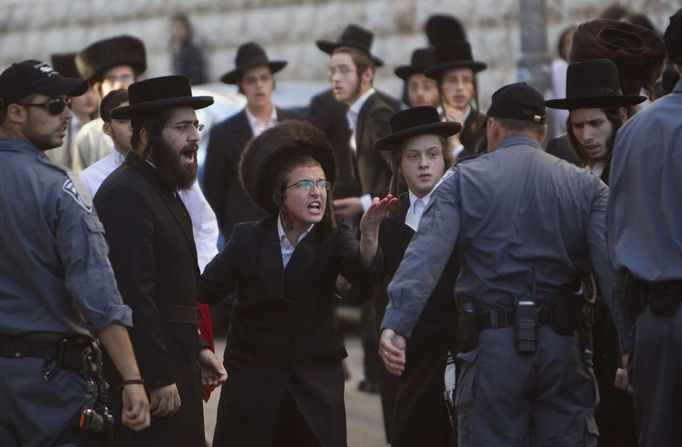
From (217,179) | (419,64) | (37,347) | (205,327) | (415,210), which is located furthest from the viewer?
(419,64)

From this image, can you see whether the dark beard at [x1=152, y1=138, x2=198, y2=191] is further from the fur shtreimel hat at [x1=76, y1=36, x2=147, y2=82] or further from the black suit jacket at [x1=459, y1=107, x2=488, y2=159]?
the fur shtreimel hat at [x1=76, y1=36, x2=147, y2=82]

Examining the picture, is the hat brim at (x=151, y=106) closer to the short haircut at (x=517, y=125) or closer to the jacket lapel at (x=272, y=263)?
the jacket lapel at (x=272, y=263)

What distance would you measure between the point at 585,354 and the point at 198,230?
7.94 feet

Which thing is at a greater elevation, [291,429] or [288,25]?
[288,25]

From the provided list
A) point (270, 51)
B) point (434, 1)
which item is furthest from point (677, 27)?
point (270, 51)

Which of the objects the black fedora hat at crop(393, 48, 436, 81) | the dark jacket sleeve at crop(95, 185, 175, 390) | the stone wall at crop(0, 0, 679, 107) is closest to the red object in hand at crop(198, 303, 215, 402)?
the dark jacket sleeve at crop(95, 185, 175, 390)

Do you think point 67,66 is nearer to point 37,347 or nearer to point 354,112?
point 354,112

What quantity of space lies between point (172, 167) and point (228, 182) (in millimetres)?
4387

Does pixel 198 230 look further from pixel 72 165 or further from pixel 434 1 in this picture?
pixel 434 1

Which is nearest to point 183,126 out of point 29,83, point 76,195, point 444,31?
point 29,83

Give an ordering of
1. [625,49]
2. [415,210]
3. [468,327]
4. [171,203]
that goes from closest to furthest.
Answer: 1. [468,327]
2. [171,203]
3. [415,210]
4. [625,49]

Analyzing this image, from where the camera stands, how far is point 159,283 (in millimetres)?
7469

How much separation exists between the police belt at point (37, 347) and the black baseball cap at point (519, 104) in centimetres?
201

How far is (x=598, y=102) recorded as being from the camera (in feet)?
27.5
